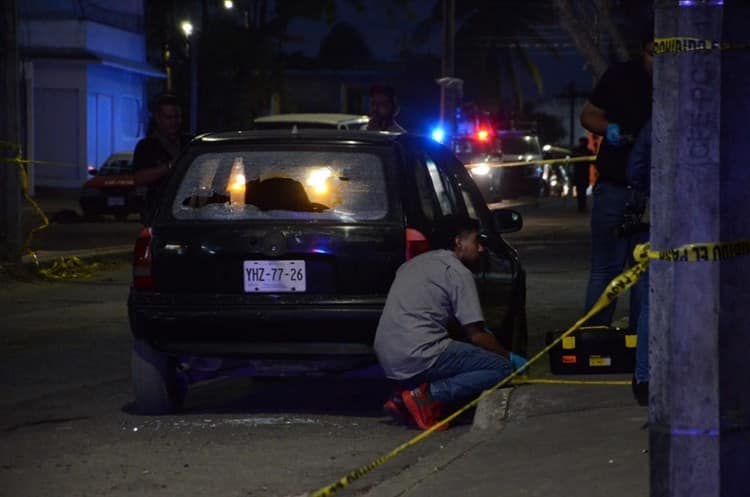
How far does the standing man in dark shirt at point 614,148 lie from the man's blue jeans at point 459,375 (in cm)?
101

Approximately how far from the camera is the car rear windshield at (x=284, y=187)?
896 cm

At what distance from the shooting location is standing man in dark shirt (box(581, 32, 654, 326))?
9.27 m

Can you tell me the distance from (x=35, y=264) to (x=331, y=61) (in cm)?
5388

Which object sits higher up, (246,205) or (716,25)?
(716,25)

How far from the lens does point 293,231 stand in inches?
349

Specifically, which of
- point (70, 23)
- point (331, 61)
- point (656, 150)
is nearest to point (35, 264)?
point (656, 150)

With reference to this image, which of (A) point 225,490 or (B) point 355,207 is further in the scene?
(B) point 355,207

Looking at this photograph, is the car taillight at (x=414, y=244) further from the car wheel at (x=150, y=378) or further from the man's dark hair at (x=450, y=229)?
the car wheel at (x=150, y=378)

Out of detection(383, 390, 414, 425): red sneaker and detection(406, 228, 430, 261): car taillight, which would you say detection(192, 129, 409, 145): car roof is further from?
detection(383, 390, 414, 425): red sneaker

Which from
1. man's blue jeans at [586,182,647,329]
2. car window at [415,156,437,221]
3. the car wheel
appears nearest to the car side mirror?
man's blue jeans at [586,182,647,329]

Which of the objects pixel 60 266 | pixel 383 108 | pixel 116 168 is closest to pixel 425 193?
pixel 383 108

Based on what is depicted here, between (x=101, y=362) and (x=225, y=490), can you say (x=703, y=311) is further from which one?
(x=101, y=362)

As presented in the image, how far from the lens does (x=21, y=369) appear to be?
35.6ft

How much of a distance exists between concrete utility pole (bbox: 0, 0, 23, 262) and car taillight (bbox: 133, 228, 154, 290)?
9.54 m
